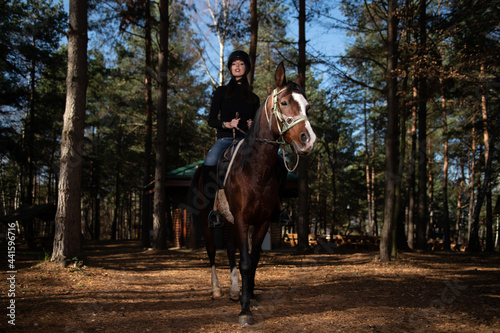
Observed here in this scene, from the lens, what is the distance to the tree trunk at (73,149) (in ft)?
28.1

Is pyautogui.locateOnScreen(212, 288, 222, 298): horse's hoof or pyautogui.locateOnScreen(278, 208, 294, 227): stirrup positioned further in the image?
pyautogui.locateOnScreen(212, 288, 222, 298): horse's hoof

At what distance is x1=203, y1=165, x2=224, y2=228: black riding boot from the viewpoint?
5.66 m

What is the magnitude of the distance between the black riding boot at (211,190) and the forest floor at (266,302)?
1.33m

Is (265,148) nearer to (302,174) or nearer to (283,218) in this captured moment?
(283,218)

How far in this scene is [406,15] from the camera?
11.7 metres

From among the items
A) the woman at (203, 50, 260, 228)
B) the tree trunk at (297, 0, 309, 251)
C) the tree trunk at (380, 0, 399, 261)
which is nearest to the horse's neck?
the woman at (203, 50, 260, 228)

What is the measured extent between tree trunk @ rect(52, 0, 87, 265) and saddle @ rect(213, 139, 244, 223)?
4.76 metres

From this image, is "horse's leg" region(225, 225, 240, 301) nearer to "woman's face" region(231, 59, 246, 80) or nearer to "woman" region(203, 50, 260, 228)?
"woman" region(203, 50, 260, 228)

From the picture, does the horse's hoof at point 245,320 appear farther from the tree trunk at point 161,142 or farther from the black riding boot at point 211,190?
the tree trunk at point 161,142

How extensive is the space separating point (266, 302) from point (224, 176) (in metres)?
2.23

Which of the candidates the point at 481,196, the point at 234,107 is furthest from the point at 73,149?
the point at 481,196

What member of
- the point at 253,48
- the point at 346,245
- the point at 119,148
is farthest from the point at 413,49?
the point at 119,148

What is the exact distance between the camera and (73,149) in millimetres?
8773

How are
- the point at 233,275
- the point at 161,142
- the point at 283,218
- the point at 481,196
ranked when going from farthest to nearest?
the point at 481,196 < the point at 161,142 < the point at 233,275 < the point at 283,218
